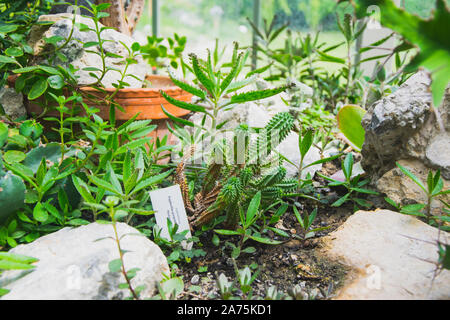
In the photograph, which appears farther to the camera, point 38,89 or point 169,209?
point 38,89

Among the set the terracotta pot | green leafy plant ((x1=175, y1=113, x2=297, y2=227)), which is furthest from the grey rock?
the terracotta pot

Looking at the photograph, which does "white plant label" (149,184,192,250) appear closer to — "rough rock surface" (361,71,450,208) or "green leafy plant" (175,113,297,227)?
"green leafy plant" (175,113,297,227)

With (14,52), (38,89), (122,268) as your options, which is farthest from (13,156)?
(122,268)

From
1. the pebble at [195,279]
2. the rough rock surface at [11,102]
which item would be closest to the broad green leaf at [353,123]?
the pebble at [195,279]

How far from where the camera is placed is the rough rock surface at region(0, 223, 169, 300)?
3.04 ft

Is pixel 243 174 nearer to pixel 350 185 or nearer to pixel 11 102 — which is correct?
pixel 350 185

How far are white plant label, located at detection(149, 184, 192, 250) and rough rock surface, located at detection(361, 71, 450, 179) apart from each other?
80cm

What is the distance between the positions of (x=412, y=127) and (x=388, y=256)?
0.55m

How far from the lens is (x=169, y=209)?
1.29 meters

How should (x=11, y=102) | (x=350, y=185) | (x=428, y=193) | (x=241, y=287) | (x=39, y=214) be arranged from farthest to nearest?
(x=11, y=102)
(x=350, y=185)
(x=428, y=193)
(x=39, y=214)
(x=241, y=287)

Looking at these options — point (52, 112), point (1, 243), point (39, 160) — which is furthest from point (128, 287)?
point (52, 112)

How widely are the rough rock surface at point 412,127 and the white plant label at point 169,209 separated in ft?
2.62
